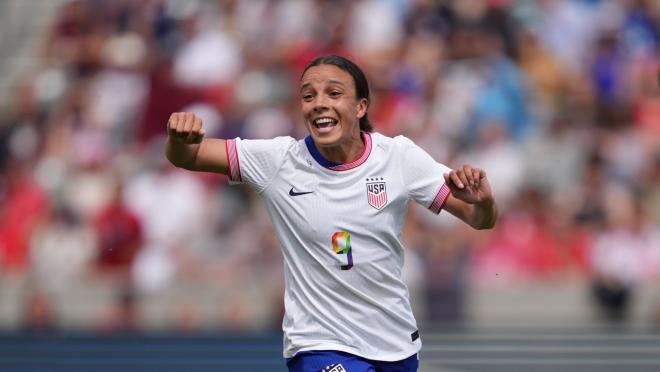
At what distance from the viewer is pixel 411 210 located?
10797mm

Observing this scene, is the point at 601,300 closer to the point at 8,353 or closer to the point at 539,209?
the point at 539,209

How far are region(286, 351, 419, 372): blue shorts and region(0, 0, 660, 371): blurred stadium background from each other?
4428 millimetres

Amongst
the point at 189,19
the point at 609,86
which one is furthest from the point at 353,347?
the point at 189,19

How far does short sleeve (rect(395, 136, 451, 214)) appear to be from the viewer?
5.16 m

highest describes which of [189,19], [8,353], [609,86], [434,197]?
[189,19]

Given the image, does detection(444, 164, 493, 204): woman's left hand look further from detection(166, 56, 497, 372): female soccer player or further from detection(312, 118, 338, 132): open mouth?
detection(312, 118, 338, 132): open mouth

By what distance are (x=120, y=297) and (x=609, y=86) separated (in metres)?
4.54

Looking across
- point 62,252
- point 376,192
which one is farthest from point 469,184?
point 62,252

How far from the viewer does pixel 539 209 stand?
35.7 ft

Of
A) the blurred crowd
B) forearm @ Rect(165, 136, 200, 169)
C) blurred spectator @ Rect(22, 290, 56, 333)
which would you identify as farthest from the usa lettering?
blurred spectator @ Rect(22, 290, 56, 333)

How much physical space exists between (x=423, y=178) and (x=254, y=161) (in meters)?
0.64

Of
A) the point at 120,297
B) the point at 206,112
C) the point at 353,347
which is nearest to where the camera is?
the point at 353,347

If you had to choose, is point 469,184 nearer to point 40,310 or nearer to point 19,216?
point 40,310

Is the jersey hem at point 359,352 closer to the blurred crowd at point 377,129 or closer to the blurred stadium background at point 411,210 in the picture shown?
the blurred stadium background at point 411,210
